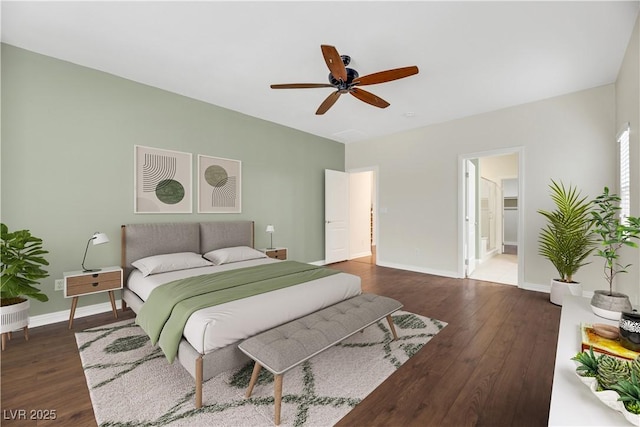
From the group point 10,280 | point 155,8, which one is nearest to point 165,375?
point 10,280

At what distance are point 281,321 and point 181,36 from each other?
274 cm

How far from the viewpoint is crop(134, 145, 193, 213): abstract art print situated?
3555mm

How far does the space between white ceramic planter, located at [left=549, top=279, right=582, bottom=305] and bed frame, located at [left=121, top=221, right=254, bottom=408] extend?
152 inches

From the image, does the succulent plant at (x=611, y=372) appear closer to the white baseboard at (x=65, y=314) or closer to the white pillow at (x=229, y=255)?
the white pillow at (x=229, y=255)

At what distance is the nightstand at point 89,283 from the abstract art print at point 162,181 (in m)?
0.87

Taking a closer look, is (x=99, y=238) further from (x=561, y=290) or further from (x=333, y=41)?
(x=561, y=290)

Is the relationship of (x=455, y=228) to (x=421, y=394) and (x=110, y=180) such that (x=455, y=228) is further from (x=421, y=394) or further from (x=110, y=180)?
(x=110, y=180)

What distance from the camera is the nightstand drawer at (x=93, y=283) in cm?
276

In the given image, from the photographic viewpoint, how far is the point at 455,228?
16.1 feet

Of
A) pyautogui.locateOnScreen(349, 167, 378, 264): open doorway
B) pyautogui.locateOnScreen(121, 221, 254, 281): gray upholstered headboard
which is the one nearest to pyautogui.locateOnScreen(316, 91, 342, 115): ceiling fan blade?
pyautogui.locateOnScreen(121, 221, 254, 281): gray upholstered headboard

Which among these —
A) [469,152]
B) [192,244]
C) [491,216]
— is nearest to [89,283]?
[192,244]

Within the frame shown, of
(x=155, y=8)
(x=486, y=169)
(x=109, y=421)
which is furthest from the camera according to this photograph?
(x=486, y=169)

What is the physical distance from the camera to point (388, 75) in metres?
2.50

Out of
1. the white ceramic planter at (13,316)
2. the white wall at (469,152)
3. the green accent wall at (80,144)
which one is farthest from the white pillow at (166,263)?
the white wall at (469,152)
